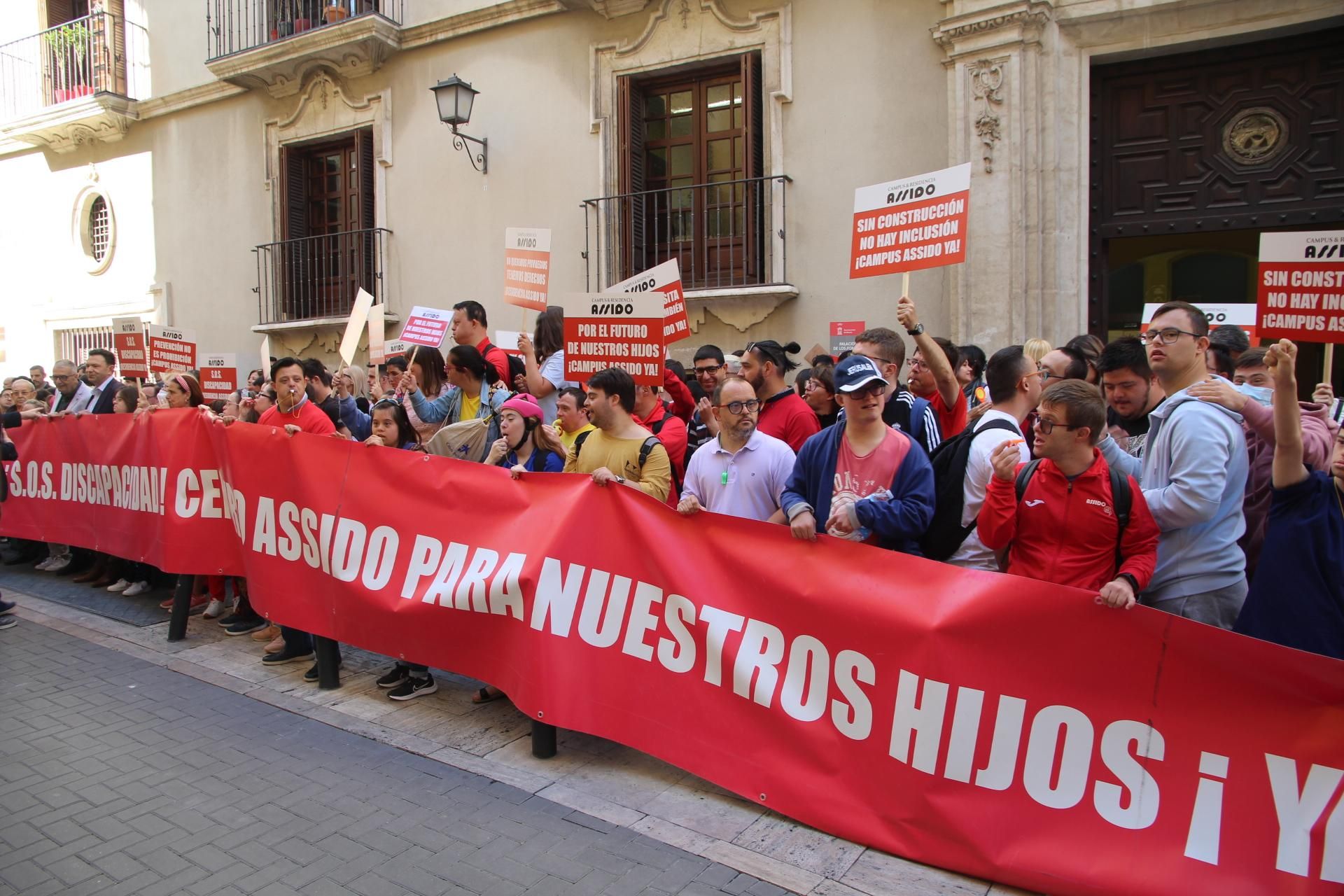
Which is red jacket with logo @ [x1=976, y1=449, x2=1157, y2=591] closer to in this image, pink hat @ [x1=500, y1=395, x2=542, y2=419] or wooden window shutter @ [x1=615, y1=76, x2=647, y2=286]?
pink hat @ [x1=500, y1=395, x2=542, y2=419]

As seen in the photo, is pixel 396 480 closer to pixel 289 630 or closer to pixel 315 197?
pixel 289 630

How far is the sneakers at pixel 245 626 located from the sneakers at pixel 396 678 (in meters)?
1.67

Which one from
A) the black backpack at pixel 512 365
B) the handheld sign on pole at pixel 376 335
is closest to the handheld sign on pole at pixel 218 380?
the handheld sign on pole at pixel 376 335

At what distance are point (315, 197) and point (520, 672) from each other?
12.1m

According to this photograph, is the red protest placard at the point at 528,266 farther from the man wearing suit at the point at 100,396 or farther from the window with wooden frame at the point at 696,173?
the man wearing suit at the point at 100,396

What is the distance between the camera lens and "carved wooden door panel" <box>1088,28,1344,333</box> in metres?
8.00

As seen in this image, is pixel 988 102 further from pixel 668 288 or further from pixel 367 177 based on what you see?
pixel 367 177

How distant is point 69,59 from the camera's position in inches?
675

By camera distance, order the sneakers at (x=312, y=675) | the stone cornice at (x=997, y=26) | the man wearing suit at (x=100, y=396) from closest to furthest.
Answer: the sneakers at (x=312, y=675) < the man wearing suit at (x=100, y=396) < the stone cornice at (x=997, y=26)

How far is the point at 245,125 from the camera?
14.7 meters

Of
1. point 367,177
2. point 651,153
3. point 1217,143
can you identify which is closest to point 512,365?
point 651,153

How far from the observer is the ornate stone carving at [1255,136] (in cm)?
817

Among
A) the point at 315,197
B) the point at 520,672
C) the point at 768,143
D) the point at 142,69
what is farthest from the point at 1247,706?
the point at 142,69

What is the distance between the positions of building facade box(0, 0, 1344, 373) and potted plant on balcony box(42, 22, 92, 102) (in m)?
0.08
